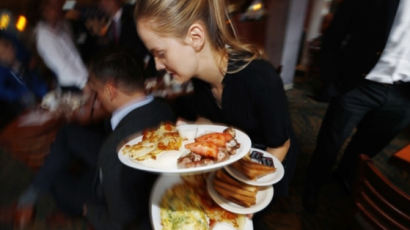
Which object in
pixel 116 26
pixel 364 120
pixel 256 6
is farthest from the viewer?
pixel 256 6

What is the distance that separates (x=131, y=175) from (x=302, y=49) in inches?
230

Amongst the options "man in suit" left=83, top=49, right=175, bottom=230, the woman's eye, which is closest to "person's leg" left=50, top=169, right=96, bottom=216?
"man in suit" left=83, top=49, right=175, bottom=230

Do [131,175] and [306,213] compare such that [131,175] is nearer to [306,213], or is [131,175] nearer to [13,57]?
[306,213]

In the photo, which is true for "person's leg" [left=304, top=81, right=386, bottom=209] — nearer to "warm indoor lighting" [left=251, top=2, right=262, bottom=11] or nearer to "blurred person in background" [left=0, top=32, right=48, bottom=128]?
"warm indoor lighting" [left=251, top=2, right=262, bottom=11]

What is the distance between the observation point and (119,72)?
1.35 m

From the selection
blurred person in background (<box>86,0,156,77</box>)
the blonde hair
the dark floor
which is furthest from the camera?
blurred person in background (<box>86,0,156,77</box>)

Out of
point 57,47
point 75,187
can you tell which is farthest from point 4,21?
point 75,187

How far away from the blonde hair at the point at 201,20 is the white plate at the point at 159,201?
1.82 ft

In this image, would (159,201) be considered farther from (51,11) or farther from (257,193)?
(51,11)

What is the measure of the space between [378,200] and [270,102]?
36.5 inches

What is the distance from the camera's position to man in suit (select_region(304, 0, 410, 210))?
1.59m

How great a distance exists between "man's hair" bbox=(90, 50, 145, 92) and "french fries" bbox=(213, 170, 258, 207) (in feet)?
2.53

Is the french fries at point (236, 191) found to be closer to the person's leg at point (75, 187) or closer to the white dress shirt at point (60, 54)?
the person's leg at point (75, 187)

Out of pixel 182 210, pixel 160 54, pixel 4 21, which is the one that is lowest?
pixel 182 210
